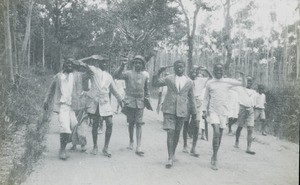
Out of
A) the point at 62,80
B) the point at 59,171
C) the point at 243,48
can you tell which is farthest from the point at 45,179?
the point at 243,48

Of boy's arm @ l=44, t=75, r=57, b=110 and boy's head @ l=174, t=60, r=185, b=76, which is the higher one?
boy's head @ l=174, t=60, r=185, b=76

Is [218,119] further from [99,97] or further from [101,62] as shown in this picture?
[101,62]

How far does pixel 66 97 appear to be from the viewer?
25.7 feet

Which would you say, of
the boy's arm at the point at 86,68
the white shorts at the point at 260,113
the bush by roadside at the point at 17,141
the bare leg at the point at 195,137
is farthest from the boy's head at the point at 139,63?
the white shorts at the point at 260,113

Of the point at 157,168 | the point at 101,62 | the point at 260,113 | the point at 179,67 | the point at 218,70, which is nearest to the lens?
the point at 157,168

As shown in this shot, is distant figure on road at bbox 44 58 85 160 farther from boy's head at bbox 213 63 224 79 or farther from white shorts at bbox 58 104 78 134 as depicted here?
boy's head at bbox 213 63 224 79

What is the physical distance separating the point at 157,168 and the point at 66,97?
80.8 inches

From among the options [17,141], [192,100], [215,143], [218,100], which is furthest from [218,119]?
[17,141]

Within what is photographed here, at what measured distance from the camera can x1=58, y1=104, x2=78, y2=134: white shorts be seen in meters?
7.66

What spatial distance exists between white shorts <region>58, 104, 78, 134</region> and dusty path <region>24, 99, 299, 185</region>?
22.2 inches

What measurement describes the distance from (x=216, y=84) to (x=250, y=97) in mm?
2607

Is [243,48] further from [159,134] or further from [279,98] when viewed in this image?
[159,134]

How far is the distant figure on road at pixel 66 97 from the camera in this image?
7.73m

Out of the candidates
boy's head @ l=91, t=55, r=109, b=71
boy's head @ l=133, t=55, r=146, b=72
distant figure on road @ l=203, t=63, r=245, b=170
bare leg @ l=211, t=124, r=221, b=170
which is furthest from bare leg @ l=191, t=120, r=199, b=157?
boy's head @ l=91, t=55, r=109, b=71
